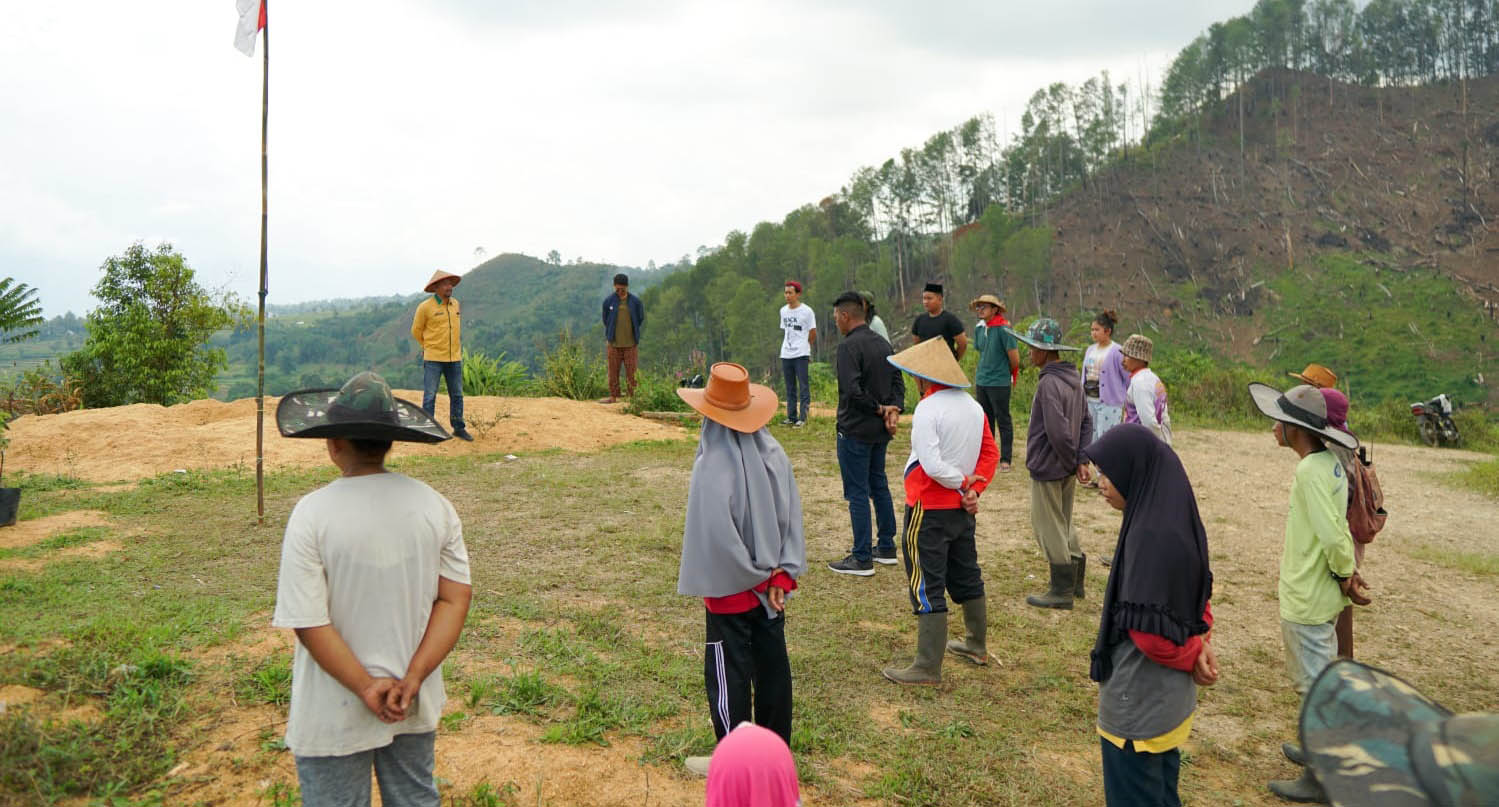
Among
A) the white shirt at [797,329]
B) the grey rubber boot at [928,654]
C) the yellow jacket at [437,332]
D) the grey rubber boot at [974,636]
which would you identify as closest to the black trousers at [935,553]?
the grey rubber boot at [928,654]

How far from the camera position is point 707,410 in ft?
10.9

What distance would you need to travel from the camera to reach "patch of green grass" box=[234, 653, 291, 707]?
3752mm

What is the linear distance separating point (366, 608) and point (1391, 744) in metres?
2.16

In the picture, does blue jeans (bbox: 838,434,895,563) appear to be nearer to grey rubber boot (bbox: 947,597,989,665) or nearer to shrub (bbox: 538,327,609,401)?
grey rubber boot (bbox: 947,597,989,665)

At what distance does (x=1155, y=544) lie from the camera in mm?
2568

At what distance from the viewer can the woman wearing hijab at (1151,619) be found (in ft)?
8.43

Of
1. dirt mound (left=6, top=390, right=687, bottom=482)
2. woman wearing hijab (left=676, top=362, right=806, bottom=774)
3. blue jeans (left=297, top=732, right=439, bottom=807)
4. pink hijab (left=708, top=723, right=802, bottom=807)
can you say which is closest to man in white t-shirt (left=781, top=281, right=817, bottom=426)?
dirt mound (left=6, top=390, right=687, bottom=482)

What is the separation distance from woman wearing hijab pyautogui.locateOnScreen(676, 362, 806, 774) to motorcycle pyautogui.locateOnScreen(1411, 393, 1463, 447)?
15693 mm

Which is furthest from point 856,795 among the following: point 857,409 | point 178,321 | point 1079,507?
point 178,321

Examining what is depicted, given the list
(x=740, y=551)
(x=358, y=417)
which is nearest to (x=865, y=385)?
(x=740, y=551)

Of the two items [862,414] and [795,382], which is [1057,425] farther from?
[795,382]

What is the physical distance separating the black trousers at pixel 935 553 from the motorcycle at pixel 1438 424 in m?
14.2

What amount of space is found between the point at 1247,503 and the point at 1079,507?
2.02m

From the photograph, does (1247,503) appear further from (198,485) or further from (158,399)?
(158,399)
